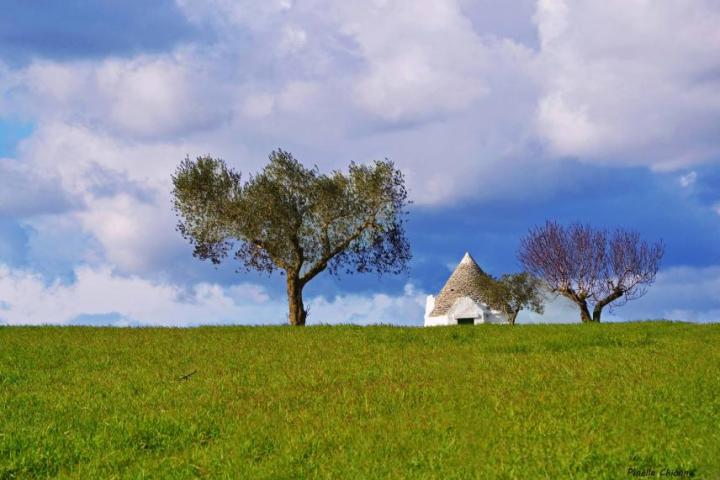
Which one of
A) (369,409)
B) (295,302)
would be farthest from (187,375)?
(295,302)

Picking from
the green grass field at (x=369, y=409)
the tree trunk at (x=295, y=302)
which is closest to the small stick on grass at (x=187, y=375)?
the green grass field at (x=369, y=409)

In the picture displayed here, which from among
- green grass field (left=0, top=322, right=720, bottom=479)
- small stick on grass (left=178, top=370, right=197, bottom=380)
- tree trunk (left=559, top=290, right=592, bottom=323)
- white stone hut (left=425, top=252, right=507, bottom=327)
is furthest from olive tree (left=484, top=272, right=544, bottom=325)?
small stick on grass (left=178, top=370, right=197, bottom=380)

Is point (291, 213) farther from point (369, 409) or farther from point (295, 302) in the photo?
point (369, 409)

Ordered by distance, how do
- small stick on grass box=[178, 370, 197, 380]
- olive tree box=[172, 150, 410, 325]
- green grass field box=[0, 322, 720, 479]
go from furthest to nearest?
olive tree box=[172, 150, 410, 325] < small stick on grass box=[178, 370, 197, 380] < green grass field box=[0, 322, 720, 479]

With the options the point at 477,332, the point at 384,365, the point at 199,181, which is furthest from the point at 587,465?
the point at 199,181

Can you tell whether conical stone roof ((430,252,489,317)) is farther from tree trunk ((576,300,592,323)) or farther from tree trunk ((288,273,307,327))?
tree trunk ((288,273,307,327))

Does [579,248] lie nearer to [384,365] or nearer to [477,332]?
[477,332]

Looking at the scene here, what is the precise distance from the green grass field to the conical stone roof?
3939 centimetres

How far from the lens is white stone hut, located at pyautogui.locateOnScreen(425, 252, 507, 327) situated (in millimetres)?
62906

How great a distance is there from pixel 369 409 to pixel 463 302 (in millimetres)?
49490

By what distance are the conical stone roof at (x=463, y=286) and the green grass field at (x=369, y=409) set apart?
129 ft

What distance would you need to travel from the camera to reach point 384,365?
65.6 feet

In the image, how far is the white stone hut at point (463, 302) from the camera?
2477 inches

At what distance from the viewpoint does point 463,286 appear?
6506cm
